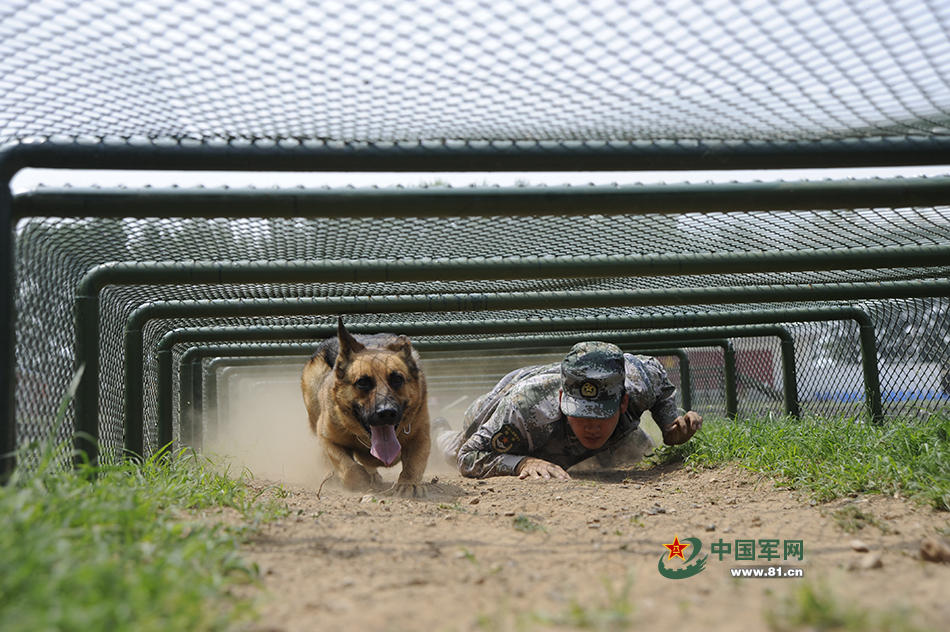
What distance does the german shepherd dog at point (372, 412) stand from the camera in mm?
4648

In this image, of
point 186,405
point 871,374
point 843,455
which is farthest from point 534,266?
point 186,405

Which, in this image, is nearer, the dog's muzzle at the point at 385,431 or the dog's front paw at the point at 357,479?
the dog's muzzle at the point at 385,431

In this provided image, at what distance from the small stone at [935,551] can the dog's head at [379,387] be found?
3014 mm

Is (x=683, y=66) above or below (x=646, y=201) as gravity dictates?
above

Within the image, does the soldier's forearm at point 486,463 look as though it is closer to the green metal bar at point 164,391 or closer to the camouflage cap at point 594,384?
the camouflage cap at point 594,384

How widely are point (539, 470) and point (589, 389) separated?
718 millimetres

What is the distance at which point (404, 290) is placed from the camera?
18.2 feet

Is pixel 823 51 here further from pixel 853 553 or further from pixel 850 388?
pixel 850 388

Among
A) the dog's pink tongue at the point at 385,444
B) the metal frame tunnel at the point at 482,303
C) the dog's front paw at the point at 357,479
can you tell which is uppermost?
the metal frame tunnel at the point at 482,303

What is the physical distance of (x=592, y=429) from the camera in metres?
5.36

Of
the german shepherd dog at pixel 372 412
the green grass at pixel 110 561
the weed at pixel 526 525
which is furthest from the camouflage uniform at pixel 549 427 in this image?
the green grass at pixel 110 561

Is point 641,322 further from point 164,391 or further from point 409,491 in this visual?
point 164,391

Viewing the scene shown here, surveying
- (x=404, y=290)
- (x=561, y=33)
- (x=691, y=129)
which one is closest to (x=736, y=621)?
(x=561, y=33)

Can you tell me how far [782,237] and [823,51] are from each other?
7.65 feet
